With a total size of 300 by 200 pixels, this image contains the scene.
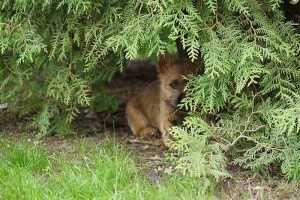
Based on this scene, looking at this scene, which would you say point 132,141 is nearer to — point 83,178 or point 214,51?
point 83,178

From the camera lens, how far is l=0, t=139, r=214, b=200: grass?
471cm

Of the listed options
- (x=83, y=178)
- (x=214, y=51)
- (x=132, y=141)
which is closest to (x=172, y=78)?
(x=132, y=141)

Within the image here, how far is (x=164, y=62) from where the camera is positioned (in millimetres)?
6512

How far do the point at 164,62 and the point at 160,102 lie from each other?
2.00ft

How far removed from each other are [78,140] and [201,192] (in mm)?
2232

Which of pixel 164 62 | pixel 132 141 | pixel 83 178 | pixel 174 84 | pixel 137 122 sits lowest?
pixel 83 178

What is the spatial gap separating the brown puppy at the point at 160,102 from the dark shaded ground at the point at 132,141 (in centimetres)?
21

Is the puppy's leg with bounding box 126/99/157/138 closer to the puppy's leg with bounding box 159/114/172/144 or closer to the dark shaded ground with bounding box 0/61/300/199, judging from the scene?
the dark shaded ground with bounding box 0/61/300/199

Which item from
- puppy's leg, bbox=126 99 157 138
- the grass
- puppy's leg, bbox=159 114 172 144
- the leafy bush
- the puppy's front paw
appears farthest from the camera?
puppy's leg, bbox=126 99 157 138

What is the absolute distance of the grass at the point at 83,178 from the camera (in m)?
4.71

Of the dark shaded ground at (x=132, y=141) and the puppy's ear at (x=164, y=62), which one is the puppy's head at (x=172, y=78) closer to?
the puppy's ear at (x=164, y=62)

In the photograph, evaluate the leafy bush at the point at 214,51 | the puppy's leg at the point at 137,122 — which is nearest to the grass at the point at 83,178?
the leafy bush at the point at 214,51

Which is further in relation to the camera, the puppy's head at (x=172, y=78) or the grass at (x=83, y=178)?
the puppy's head at (x=172, y=78)

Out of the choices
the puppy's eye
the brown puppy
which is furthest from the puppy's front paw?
the puppy's eye
